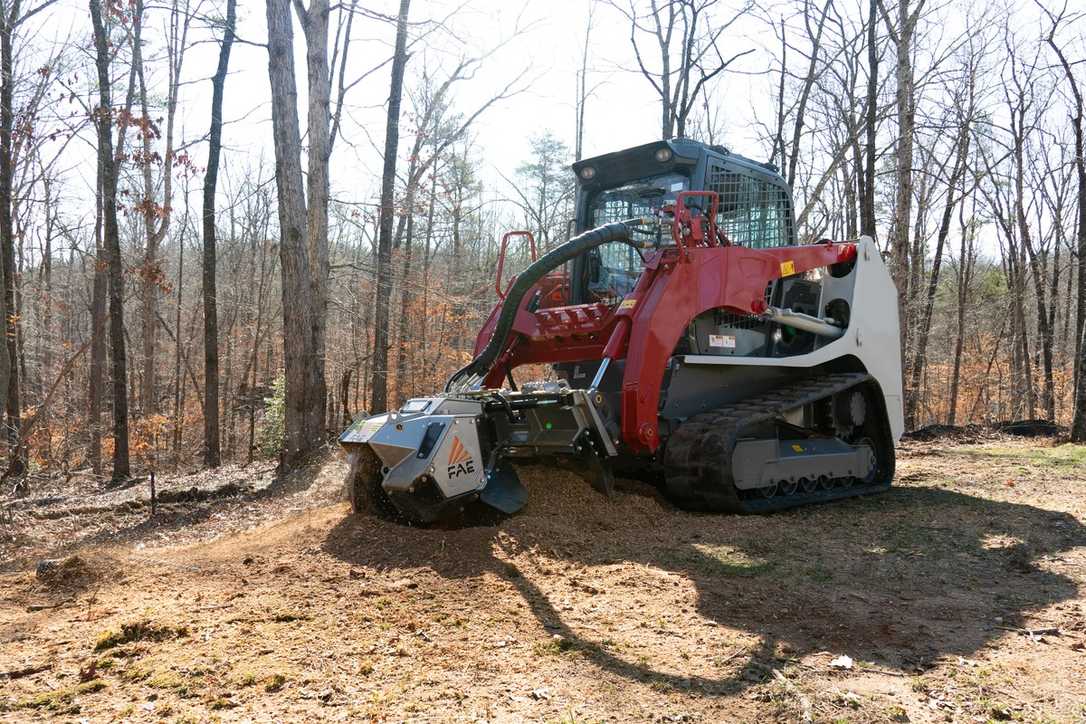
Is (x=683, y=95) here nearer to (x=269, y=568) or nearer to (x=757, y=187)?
(x=757, y=187)

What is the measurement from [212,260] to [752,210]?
41.0 feet

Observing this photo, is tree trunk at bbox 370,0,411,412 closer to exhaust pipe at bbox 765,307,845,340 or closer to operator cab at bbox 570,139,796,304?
operator cab at bbox 570,139,796,304

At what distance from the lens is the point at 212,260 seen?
16641 millimetres

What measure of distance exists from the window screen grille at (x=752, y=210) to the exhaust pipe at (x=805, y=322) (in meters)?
0.76

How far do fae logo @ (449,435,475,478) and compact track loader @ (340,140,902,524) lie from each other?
→ 11mm

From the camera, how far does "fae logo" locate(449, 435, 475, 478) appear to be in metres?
5.11

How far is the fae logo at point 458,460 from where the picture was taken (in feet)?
16.8

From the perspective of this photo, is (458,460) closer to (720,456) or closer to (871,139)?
(720,456)

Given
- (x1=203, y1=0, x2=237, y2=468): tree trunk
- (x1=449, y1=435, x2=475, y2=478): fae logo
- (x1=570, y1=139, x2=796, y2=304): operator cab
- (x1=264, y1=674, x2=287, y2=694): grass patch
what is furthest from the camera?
(x1=203, y1=0, x2=237, y2=468): tree trunk

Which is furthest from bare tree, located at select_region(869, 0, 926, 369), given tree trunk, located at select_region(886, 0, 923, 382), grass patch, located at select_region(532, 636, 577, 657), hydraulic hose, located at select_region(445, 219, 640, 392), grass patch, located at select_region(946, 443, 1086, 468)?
grass patch, located at select_region(532, 636, 577, 657)

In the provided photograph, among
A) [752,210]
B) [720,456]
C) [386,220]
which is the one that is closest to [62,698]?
[720,456]

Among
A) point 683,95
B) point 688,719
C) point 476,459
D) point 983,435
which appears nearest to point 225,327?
point 683,95

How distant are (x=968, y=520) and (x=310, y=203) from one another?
30.3ft

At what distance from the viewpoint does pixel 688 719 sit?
9.12 feet
